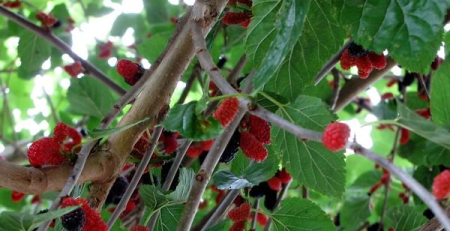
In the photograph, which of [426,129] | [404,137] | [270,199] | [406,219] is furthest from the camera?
[404,137]

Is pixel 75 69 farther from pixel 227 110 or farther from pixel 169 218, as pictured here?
pixel 227 110

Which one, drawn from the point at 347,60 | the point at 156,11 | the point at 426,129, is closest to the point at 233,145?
the point at 347,60

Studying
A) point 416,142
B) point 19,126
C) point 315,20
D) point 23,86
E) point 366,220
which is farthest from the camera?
point 19,126

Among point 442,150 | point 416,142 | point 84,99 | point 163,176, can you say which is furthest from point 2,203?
point 442,150

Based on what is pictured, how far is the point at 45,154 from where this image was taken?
0.78 m

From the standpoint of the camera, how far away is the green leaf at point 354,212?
1814mm

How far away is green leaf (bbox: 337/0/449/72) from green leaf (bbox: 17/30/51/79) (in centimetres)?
117

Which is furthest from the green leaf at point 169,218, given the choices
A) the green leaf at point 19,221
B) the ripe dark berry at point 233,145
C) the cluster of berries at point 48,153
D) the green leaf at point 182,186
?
the green leaf at point 19,221

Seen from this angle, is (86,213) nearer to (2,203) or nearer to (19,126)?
(2,203)

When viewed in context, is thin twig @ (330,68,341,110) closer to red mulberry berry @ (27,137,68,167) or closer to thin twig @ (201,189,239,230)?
thin twig @ (201,189,239,230)

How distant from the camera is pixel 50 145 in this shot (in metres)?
0.79

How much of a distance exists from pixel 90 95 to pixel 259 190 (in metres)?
0.68

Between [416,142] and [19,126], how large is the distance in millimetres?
2073

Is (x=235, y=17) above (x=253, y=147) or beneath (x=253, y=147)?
above
